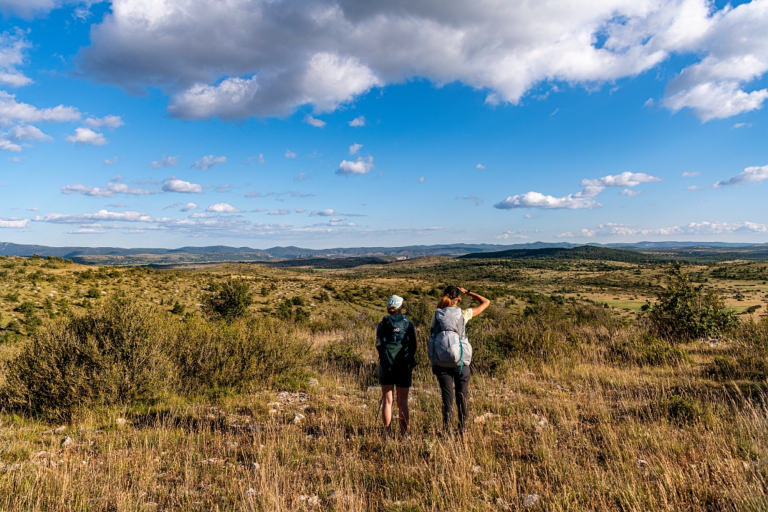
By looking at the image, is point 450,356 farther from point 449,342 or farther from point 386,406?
point 386,406

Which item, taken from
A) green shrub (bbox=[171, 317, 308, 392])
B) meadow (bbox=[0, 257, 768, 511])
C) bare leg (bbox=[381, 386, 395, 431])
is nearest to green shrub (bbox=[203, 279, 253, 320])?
meadow (bbox=[0, 257, 768, 511])

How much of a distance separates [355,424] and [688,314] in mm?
13027

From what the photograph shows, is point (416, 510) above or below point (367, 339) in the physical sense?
above

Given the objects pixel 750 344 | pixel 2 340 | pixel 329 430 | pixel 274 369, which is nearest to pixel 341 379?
pixel 274 369

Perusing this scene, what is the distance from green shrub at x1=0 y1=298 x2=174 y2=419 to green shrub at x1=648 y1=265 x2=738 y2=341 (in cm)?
1572

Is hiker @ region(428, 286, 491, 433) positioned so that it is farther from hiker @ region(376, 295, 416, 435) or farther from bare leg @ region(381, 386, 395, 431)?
bare leg @ region(381, 386, 395, 431)

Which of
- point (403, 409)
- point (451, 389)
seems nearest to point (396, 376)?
point (403, 409)

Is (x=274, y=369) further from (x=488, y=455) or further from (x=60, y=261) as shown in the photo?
(x=60, y=261)

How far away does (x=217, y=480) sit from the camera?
13.9 feet

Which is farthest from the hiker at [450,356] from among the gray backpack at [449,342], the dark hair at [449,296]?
Answer: the dark hair at [449,296]

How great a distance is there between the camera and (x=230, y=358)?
8234 millimetres

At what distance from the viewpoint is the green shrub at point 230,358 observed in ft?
26.6

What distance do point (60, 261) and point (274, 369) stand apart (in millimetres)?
31872

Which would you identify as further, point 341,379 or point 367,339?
point 367,339
